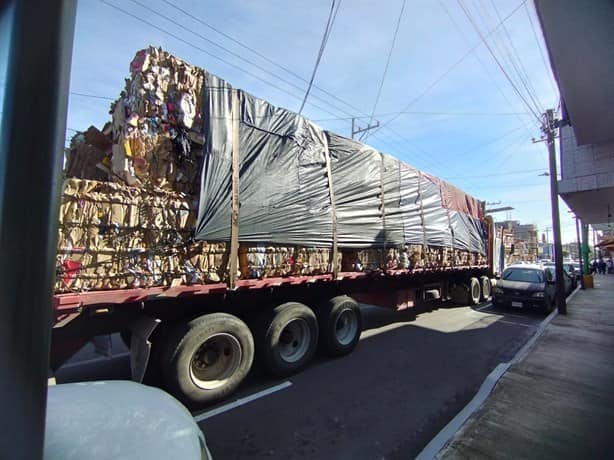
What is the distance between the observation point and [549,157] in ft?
35.0

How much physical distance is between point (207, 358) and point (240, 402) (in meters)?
0.70

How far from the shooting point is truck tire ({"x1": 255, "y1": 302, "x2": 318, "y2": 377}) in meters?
4.54

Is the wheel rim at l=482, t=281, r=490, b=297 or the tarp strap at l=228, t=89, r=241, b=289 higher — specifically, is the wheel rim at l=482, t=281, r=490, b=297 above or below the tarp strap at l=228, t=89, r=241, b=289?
below

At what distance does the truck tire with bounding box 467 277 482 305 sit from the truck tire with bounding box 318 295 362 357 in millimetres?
7058

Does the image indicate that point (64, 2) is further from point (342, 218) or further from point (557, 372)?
point (557, 372)

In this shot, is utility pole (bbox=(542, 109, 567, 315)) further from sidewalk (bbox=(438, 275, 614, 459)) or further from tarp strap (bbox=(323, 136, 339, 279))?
tarp strap (bbox=(323, 136, 339, 279))

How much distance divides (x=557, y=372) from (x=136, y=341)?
583cm

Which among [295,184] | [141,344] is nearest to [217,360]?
[141,344]

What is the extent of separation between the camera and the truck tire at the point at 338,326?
543cm

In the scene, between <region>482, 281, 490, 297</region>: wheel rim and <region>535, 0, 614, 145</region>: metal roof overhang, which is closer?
<region>535, 0, 614, 145</region>: metal roof overhang

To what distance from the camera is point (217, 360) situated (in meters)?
4.23

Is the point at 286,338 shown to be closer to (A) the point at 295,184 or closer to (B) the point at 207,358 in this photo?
(B) the point at 207,358

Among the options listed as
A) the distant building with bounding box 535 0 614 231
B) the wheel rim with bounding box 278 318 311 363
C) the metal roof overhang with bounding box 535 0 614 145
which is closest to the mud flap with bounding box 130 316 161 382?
the wheel rim with bounding box 278 318 311 363

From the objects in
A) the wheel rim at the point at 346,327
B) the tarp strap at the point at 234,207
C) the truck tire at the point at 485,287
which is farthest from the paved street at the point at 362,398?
the truck tire at the point at 485,287
